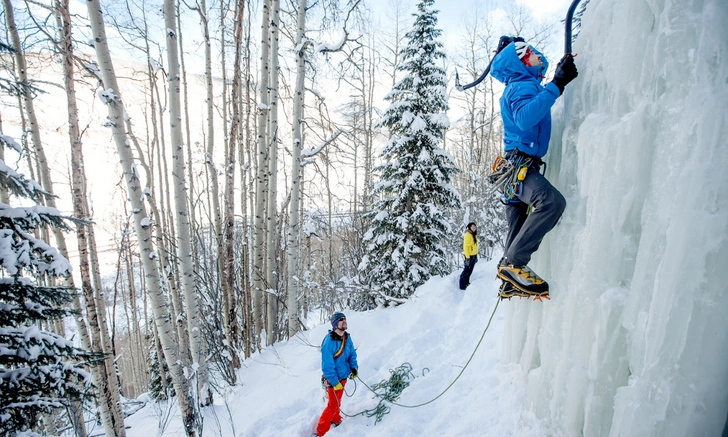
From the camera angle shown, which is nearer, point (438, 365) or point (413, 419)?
point (413, 419)

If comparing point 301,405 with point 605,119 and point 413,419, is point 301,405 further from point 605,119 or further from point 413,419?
point 605,119

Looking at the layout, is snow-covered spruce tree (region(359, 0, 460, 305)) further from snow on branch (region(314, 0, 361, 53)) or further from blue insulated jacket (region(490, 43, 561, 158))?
blue insulated jacket (region(490, 43, 561, 158))

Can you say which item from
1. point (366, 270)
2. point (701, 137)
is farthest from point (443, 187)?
point (701, 137)

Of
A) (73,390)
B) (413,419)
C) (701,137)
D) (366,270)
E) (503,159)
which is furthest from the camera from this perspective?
(366,270)

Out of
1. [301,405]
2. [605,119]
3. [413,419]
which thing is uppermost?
[605,119]

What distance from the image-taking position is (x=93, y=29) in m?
3.36

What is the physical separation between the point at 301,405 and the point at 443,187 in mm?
5653

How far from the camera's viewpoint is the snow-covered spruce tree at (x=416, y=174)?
748 cm

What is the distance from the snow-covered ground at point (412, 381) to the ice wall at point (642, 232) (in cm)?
54

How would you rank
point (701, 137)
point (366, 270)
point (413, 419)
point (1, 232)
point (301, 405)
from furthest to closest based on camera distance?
point (366, 270) → point (301, 405) → point (413, 419) → point (1, 232) → point (701, 137)

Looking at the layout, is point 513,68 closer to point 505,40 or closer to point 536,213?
point 505,40

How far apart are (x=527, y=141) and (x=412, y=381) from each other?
3237 millimetres

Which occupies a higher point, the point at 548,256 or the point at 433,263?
the point at 548,256

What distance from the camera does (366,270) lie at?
→ 8.28 metres
